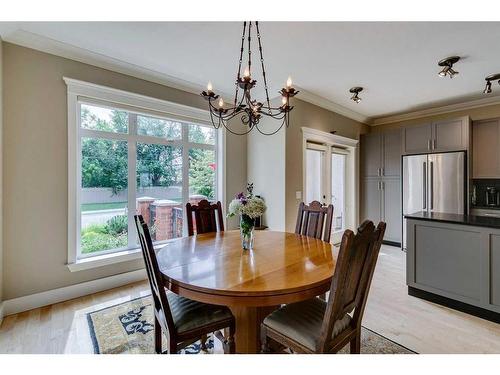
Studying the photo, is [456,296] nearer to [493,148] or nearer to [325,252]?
[325,252]

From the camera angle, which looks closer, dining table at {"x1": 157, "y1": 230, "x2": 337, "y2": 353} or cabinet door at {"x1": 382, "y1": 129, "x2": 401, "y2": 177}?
dining table at {"x1": 157, "y1": 230, "x2": 337, "y2": 353}

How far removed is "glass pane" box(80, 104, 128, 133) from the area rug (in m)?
1.95

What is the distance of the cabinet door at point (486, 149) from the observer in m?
3.87

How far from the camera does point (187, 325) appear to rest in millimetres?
1398

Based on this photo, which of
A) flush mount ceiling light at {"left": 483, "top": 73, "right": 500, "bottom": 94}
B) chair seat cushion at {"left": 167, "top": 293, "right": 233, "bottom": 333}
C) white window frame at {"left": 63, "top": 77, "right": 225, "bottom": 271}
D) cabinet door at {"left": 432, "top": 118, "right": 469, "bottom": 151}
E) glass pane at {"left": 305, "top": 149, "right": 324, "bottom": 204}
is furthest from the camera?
glass pane at {"left": 305, "top": 149, "right": 324, "bottom": 204}

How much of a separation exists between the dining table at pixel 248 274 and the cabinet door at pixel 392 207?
3363 mm

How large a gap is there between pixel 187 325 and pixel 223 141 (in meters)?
2.88

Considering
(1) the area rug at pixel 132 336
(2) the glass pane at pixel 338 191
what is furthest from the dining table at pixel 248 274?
(2) the glass pane at pixel 338 191

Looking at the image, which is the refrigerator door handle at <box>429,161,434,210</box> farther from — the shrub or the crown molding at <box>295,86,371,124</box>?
the shrub

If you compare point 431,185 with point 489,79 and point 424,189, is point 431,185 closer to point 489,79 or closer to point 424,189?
point 424,189

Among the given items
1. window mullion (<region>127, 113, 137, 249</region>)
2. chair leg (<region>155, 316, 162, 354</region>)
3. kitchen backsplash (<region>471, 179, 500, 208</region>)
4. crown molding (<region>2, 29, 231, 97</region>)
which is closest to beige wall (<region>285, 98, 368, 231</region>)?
crown molding (<region>2, 29, 231, 97</region>)

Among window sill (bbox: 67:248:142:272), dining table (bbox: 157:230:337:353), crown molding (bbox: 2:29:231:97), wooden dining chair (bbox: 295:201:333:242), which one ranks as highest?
crown molding (bbox: 2:29:231:97)

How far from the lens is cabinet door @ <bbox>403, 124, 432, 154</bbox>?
4270 millimetres
